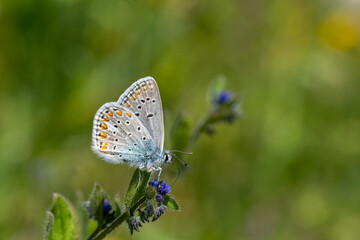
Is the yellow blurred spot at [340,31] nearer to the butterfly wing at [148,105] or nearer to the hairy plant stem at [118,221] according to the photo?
the butterfly wing at [148,105]

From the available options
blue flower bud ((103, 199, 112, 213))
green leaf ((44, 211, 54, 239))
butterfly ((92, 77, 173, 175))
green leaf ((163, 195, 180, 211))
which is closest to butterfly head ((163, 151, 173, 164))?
butterfly ((92, 77, 173, 175))

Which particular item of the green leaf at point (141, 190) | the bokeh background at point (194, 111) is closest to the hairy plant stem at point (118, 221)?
the green leaf at point (141, 190)

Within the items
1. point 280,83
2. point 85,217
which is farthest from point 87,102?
point 85,217

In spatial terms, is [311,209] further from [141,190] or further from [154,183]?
[141,190]

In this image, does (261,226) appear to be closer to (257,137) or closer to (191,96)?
(257,137)

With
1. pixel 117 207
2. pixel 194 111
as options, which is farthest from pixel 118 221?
pixel 194 111

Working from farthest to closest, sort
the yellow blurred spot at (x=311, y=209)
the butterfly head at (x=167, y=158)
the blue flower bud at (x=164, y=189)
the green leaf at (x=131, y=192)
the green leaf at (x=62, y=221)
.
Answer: the yellow blurred spot at (x=311, y=209) → the butterfly head at (x=167, y=158) → the green leaf at (x=62, y=221) → the blue flower bud at (x=164, y=189) → the green leaf at (x=131, y=192)

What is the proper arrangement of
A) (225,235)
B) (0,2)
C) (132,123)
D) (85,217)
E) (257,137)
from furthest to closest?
(257,137) → (0,2) → (225,235) → (132,123) → (85,217)
